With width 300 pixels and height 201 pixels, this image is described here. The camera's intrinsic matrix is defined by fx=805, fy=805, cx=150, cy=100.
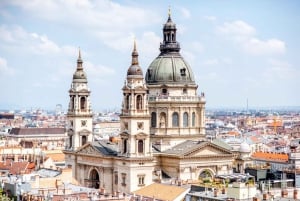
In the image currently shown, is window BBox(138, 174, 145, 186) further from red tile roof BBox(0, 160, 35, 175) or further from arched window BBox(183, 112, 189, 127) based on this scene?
red tile roof BBox(0, 160, 35, 175)

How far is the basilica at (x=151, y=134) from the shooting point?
106m

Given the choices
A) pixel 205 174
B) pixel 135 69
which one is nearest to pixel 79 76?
pixel 135 69

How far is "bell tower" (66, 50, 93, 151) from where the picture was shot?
121625 millimetres

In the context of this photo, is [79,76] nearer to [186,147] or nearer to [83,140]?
[83,140]

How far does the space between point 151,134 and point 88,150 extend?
959 centimetres

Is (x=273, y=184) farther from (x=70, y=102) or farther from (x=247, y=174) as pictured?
(x=70, y=102)

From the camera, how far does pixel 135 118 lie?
106 m

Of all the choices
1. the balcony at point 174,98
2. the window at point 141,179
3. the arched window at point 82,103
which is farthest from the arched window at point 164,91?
the window at point 141,179

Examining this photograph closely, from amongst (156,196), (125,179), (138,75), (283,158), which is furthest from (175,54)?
(283,158)

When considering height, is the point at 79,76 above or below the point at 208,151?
above

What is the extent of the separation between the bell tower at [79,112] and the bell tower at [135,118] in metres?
15.4

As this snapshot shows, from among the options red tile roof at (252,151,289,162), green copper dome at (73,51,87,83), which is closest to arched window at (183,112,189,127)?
green copper dome at (73,51,87,83)

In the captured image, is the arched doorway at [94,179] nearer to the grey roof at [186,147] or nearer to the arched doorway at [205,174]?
the grey roof at [186,147]

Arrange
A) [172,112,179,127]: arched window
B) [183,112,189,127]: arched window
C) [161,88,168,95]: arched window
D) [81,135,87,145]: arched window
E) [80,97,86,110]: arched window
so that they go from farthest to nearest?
1. [81,135,87,145]: arched window
2. [80,97,86,110]: arched window
3. [183,112,189,127]: arched window
4. [161,88,168,95]: arched window
5. [172,112,179,127]: arched window
